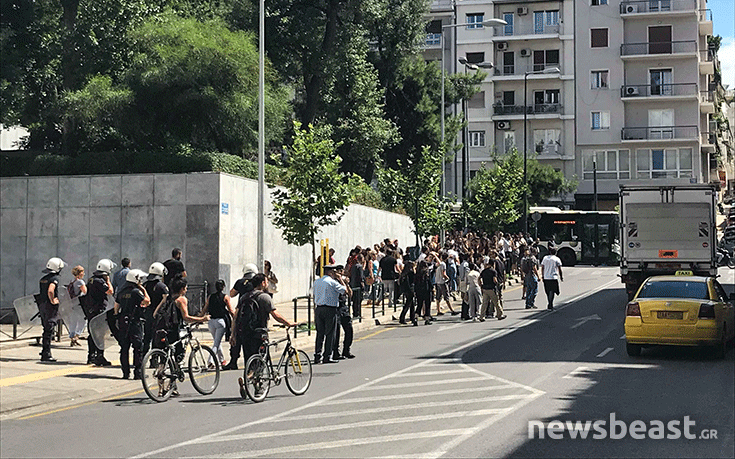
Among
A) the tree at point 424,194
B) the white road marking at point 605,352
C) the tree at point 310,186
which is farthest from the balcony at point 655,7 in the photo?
the white road marking at point 605,352

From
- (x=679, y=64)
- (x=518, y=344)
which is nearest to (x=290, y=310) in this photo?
(x=518, y=344)

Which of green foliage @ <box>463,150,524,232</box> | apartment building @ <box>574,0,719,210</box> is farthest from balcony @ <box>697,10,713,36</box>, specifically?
green foliage @ <box>463,150,524,232</box>

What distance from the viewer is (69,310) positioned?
773 inches

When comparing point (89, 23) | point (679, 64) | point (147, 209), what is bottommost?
point (147, 209)

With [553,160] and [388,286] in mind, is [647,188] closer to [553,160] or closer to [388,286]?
[388,286]

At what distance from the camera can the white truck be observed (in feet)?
86.3

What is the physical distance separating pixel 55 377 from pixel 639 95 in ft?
205

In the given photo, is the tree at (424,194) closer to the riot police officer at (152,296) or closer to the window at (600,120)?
the riot police officer at (152,296)

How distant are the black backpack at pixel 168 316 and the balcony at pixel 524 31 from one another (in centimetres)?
6341

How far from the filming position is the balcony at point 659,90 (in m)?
70.7

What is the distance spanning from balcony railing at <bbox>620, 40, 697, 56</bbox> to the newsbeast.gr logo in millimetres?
64388

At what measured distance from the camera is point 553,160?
74562mm

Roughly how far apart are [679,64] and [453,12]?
17165 millimetres

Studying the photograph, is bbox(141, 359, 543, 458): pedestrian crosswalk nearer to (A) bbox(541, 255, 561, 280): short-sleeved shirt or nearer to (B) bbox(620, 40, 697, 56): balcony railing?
(A) bbox(541, 255, 561, 280): short-sleeved shirt
